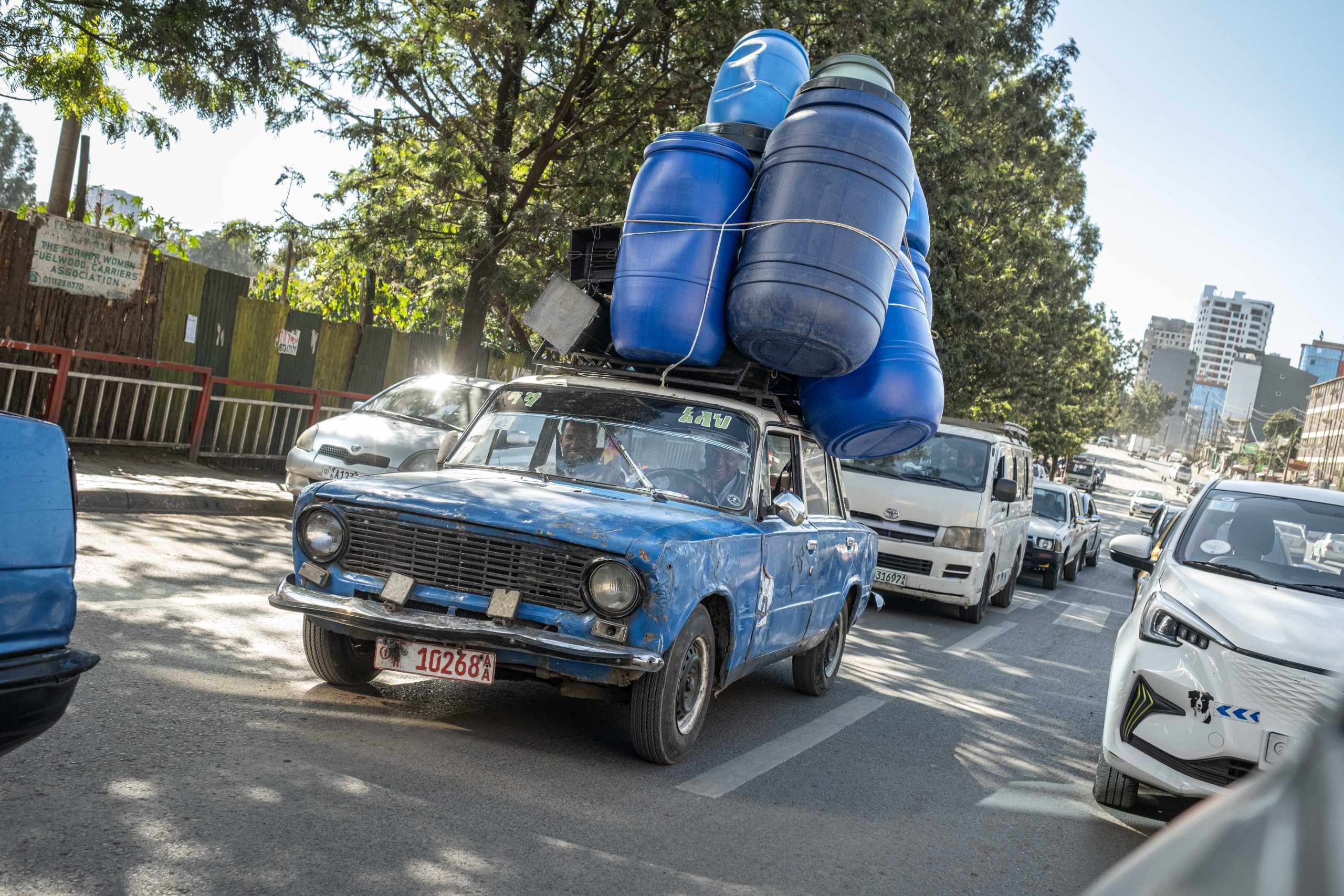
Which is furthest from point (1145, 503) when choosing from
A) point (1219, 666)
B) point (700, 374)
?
point (1219, 666)

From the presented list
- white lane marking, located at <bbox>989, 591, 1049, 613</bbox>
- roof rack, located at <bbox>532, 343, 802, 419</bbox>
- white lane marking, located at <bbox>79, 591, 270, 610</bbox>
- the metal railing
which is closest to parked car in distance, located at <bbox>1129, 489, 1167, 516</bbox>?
white lane marking, located at <bbox>989, 591, 1049, 613</bbox>

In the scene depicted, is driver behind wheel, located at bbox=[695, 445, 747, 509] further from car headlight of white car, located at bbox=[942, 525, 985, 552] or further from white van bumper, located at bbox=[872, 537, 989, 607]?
car headlight of white car, located at bbox=[942, 525, 985, 552]

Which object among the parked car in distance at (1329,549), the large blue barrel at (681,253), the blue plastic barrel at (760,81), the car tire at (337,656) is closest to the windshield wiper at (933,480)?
the blue plastic barrel at (760,81)

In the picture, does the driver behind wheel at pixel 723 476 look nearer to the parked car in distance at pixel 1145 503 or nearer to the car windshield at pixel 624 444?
the car windshield at pixel 624 444

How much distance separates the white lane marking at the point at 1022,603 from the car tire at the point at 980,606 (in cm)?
131

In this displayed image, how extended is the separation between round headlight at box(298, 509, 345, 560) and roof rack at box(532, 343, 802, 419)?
1.94 m

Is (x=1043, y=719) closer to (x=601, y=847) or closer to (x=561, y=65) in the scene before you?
(x=601, y=847)

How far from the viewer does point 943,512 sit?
42.0 ft

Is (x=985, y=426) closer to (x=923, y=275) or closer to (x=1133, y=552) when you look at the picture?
(x=923, y=275)

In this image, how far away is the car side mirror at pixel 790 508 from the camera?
20.6 feet

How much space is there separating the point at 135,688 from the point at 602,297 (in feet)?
11.6

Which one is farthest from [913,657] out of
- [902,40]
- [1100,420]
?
[1100,420]

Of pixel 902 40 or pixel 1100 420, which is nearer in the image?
pixel 902 40

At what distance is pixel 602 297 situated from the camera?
296 inches
